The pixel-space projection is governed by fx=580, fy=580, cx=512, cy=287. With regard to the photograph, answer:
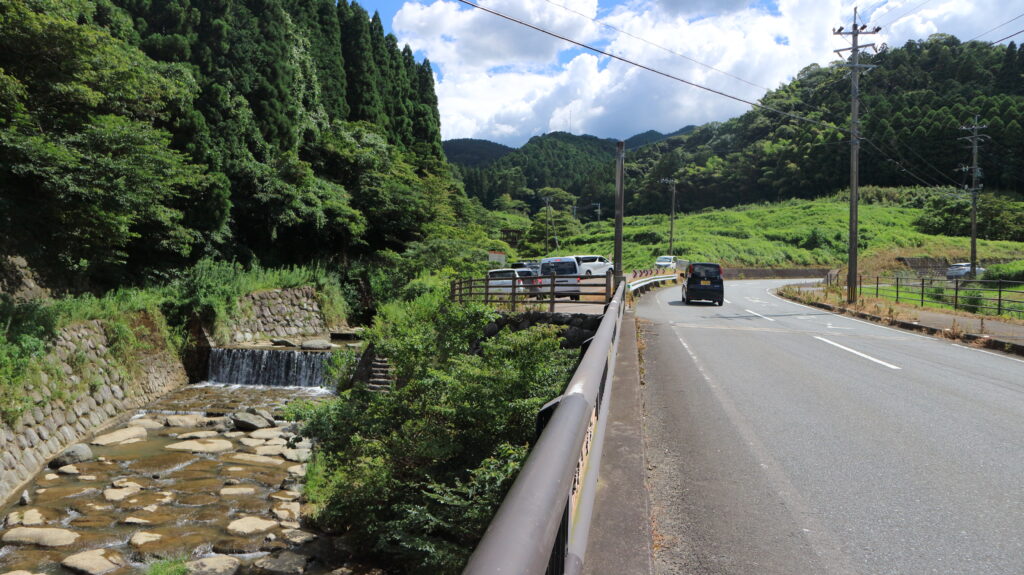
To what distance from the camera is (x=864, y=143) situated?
315 ft

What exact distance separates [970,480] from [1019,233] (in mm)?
81766

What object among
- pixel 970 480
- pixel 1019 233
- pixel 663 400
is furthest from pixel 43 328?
pixel 1019 233

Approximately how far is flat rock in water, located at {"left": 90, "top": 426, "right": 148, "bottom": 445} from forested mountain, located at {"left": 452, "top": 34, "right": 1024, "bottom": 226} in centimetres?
7804

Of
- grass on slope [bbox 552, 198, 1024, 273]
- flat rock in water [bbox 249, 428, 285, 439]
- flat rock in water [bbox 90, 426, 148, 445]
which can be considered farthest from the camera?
grass on slope [bbox 552, 198, 1024, 273]

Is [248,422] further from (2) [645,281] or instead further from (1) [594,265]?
(1) [594,265]

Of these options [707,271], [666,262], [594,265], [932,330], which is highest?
[666,262]

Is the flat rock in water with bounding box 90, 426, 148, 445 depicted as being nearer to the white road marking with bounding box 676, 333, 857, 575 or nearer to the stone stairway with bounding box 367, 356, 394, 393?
the stone stairway with bounding box 367, 356, 394, 393

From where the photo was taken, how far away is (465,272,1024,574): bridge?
2.02 metres

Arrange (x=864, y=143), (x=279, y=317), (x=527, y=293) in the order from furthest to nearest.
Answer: (x=864, y=143) → (x=279, y=317) → (x=527, y=293)

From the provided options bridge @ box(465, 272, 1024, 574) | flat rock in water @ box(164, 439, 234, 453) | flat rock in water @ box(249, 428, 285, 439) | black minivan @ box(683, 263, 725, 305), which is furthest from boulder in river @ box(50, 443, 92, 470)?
black minivan @ box(683, 263, 725, 305)

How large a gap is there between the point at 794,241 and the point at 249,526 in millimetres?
76160

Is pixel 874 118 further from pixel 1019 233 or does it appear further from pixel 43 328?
pixel 43 328

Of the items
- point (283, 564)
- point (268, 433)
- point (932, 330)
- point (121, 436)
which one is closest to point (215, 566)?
point (283, 564)

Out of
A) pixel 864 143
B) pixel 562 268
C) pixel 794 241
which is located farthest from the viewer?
pixel 864 143
